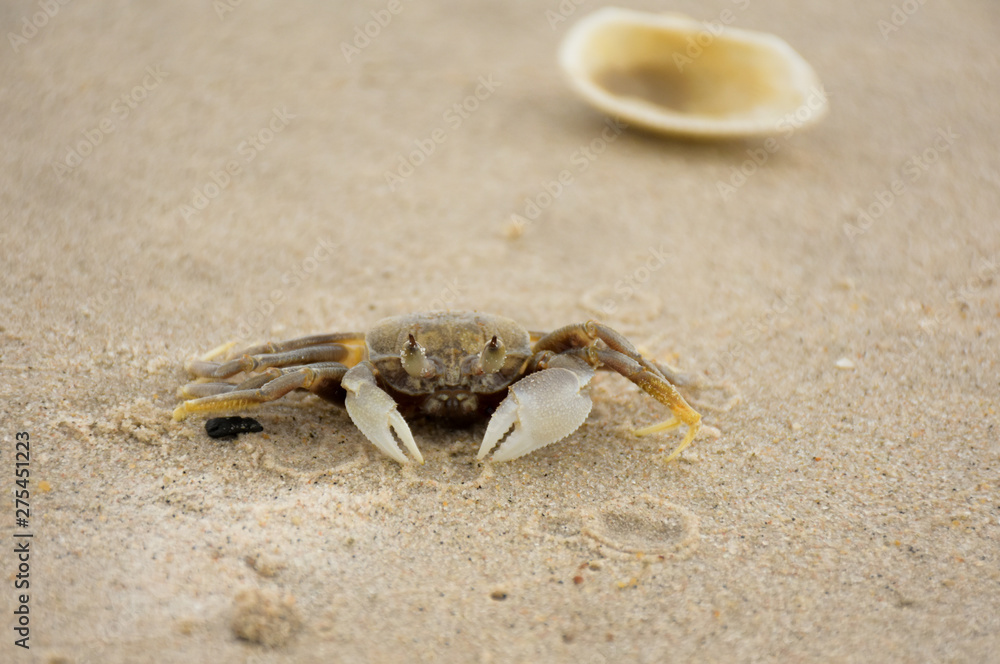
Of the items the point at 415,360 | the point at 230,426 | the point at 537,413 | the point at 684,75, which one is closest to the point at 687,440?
the point at 537,413

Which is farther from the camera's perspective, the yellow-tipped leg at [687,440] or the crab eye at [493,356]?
the yellow-tipped leg at [687,440]

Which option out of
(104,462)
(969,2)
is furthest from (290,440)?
(969,2)

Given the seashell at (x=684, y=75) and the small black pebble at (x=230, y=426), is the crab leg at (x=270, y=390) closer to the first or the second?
the small black pebble at (x=230, y=426)

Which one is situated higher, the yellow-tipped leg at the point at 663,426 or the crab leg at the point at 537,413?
the crab leg at the point at 537,413

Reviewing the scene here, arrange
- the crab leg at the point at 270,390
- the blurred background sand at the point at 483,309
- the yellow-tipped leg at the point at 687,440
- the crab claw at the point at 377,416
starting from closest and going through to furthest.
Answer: the blurred background sand at the point at 483,309 → the crab claw at the point at 377,416 → the crab leg at the point at 270,390 → the yellow-tipped leg at the point at 687,440

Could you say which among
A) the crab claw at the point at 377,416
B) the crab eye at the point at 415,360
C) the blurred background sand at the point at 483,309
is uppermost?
the crab eye at the point at 415,360

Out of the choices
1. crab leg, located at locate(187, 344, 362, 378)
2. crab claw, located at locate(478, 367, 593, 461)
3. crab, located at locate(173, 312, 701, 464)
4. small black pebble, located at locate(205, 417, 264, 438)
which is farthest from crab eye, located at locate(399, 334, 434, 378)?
small black pebble, located at locate(205, 417, 264, 438)

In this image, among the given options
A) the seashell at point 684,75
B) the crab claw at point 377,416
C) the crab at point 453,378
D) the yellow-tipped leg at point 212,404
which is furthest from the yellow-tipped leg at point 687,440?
the seashell at point 684,75
